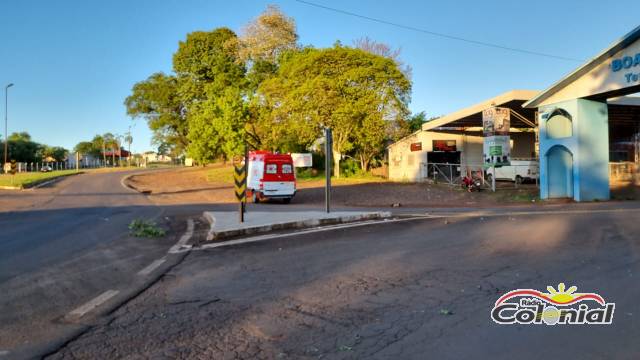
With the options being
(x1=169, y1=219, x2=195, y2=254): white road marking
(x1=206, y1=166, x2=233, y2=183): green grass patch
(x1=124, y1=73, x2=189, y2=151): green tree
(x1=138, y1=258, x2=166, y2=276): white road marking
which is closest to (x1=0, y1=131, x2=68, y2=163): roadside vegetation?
(x1=124, y1=73, x2=189, y2=151): green tree

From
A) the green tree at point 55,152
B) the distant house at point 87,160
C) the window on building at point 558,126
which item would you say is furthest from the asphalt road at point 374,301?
the distant house at point 87,160

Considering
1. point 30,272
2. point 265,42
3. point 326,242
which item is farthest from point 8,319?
point 265,42

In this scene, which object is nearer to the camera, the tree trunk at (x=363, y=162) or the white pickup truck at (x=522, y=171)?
the white pickup truck at (x=522, y=171)

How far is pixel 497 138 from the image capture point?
1053 inches

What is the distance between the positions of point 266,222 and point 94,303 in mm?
7886

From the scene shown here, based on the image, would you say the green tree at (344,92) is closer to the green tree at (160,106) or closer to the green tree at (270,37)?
the green tree at (270,37)

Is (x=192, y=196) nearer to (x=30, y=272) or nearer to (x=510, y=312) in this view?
(x=30, y=272)

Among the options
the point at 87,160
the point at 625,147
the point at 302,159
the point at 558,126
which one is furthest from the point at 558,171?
the point at 87,160

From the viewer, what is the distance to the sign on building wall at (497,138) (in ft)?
87.7

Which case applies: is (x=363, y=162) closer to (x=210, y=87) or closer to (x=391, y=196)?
(x=391, y=196)

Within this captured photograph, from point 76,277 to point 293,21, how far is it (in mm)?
43483

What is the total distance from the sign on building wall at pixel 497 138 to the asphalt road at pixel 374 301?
1663 centimetres

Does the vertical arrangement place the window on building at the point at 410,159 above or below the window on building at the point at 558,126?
below

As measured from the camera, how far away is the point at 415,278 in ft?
22.6
